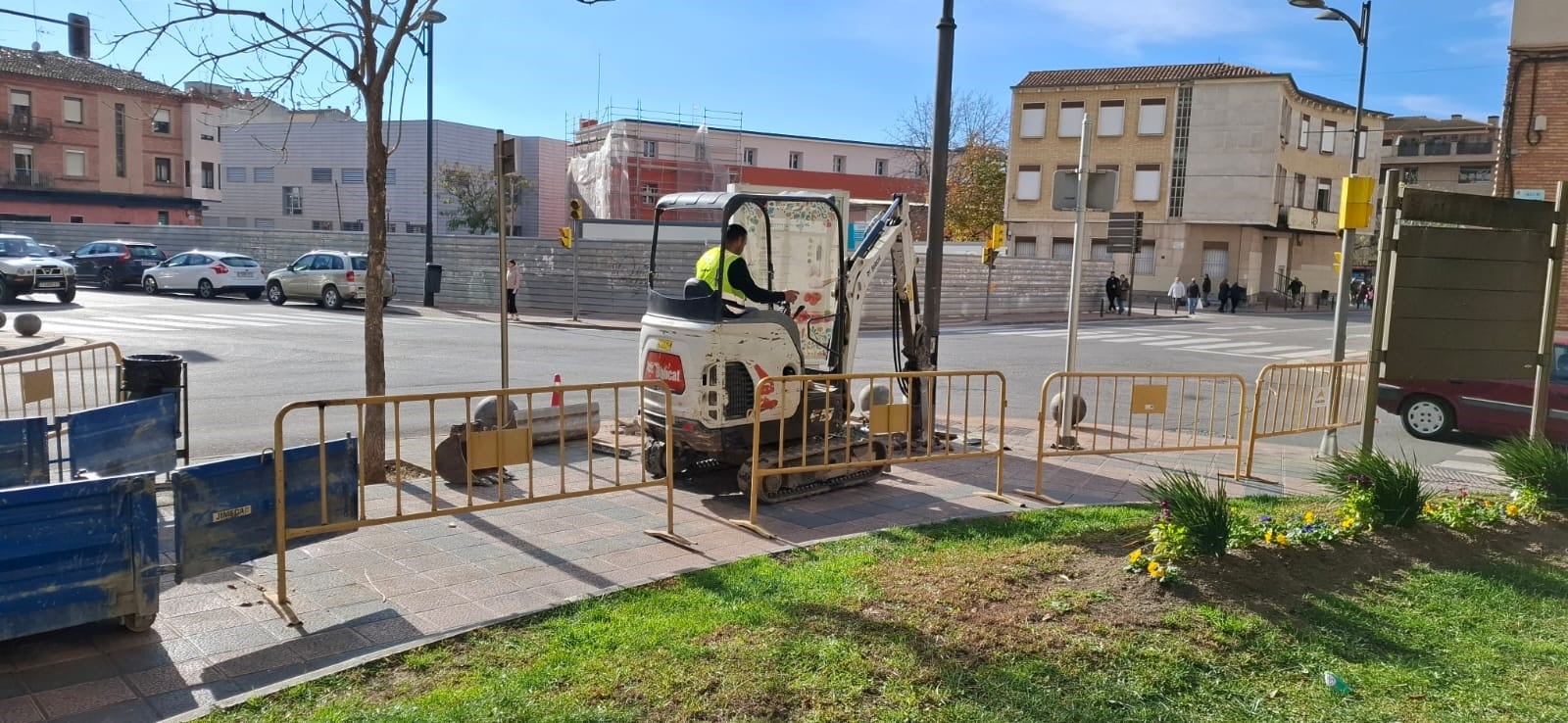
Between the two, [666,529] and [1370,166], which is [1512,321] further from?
[1370,166]

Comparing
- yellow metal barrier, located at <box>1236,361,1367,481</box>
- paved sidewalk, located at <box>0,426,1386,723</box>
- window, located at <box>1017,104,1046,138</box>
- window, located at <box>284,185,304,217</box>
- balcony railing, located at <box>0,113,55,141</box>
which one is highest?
window, located at <box>1017,104,1046,138</box>

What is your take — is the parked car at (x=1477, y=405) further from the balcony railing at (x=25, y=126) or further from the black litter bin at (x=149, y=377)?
the balcony railing at (x=25, y=126)

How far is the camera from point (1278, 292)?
50000mm

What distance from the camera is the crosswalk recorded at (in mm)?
23375

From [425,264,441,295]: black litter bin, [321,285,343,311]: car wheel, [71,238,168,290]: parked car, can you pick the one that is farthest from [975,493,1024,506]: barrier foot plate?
[71,238,168,290]: parked car

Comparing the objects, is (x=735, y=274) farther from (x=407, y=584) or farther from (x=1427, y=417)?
(x=1427, y=417)

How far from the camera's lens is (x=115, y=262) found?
31734 mm

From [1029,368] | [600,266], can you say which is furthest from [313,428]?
[600,266]

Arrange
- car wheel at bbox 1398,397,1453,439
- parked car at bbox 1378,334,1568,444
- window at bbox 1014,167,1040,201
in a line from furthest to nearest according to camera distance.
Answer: window at bbox 1014,167,1040,201
car wheel at bbox 1398,397,1453,439
parked car at bbox 1378,334,1568,444

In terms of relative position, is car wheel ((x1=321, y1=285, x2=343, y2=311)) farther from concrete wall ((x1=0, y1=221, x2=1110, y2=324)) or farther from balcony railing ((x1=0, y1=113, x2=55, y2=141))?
balcony railing ((x1=0, y1=113, x2=55, y2=141))

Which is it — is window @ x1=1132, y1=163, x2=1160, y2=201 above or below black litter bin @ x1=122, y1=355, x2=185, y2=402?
above

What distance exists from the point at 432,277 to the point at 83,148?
3540cm

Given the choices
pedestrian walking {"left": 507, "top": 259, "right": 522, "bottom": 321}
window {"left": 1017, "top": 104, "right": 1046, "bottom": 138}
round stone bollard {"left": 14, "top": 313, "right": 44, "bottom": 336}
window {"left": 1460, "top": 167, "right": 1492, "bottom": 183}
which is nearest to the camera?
round stone bollard {"left": 14, "top": 313, "right": 44, "bottom": 336}

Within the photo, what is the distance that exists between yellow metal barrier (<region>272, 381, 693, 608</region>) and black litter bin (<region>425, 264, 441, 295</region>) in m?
18.1
